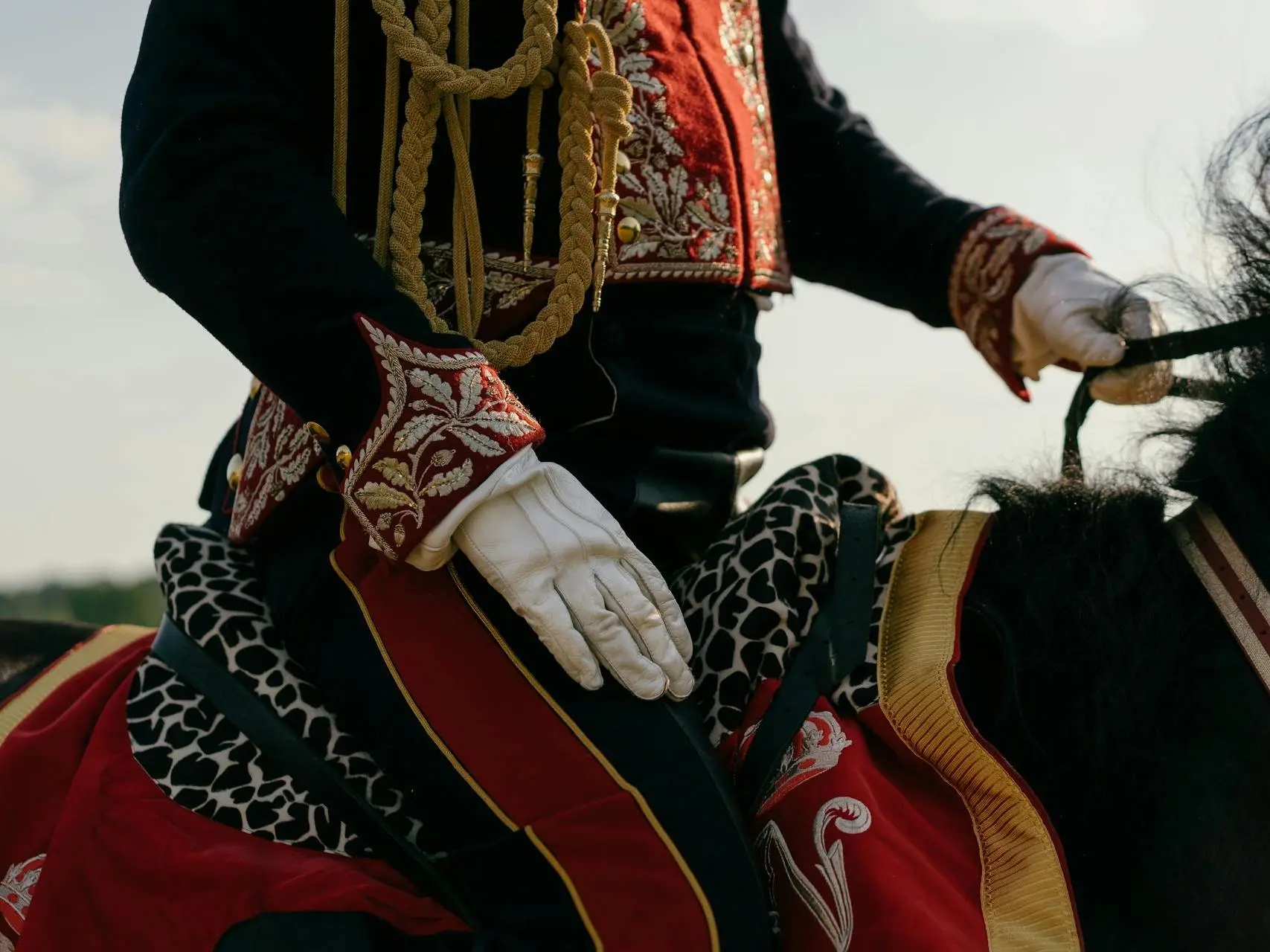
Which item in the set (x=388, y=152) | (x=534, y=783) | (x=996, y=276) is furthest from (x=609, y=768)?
(x=996, y=276)

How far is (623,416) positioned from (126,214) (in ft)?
1.88

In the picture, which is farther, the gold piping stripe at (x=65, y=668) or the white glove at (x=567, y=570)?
the gold piping stripe at (x=65, y=668)

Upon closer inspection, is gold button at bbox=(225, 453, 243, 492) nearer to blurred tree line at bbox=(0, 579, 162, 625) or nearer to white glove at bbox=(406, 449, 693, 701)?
white glove at bbox=(406, 449, 693, 701)

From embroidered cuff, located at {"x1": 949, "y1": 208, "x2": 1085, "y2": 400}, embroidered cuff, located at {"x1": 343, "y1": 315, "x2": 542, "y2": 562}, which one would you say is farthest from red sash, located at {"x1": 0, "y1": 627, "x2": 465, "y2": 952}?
embroidered cuff, located at {"x1": 949, "y1": 208, "x2": 1085, "y2": 400}

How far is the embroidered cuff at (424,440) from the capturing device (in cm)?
132

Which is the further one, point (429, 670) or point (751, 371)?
point (751, 371)

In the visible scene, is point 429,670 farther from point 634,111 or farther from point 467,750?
point 634,111

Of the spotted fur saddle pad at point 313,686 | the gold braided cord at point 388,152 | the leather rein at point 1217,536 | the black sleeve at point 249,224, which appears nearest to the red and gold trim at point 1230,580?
the leather rein at point 1217,536

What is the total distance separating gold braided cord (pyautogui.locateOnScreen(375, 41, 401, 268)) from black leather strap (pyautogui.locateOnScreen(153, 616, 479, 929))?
1.61 feet

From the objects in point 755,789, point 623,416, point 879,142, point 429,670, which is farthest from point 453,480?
point 879,142

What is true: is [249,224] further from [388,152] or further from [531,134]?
[531,134]

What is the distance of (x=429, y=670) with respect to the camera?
137 centimetres

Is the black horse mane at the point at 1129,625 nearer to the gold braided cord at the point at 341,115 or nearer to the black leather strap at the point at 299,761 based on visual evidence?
the black leather strap at the point at 299,761

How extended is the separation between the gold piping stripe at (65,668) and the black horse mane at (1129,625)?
1135 millimetres
